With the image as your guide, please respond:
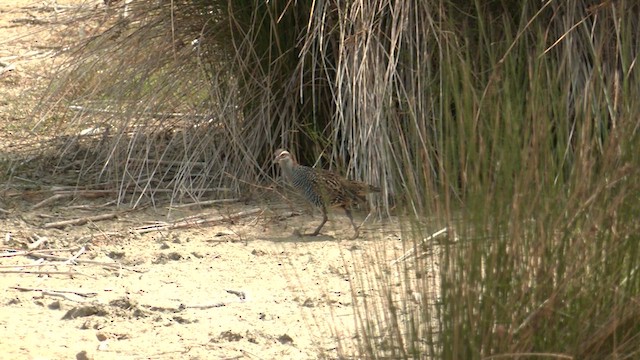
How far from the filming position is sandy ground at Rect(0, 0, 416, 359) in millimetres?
4637

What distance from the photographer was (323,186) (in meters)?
5.88

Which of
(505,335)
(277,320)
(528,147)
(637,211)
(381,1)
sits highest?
(381,1)

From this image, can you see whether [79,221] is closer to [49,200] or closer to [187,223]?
[49,200]

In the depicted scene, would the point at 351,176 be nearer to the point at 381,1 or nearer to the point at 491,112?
the point at 381,1

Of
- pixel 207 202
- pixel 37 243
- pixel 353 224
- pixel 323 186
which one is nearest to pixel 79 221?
pixel 37 243

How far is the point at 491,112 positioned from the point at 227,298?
6.50ft

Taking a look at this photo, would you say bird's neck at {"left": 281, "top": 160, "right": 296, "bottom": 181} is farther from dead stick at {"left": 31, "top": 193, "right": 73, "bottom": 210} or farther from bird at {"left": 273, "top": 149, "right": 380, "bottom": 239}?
dead stick at {"left": 31, "top": 193, "right": 73, "bottom": 210}

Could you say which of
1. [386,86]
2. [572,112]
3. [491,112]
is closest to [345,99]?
[386,86]

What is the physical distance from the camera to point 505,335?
3.33m

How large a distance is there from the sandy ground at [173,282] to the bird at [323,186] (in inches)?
6.4

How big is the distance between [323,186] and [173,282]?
93 cm

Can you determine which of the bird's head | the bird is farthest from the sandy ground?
the bird's head

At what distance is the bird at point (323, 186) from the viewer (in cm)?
595

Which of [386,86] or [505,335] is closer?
[505,335]
